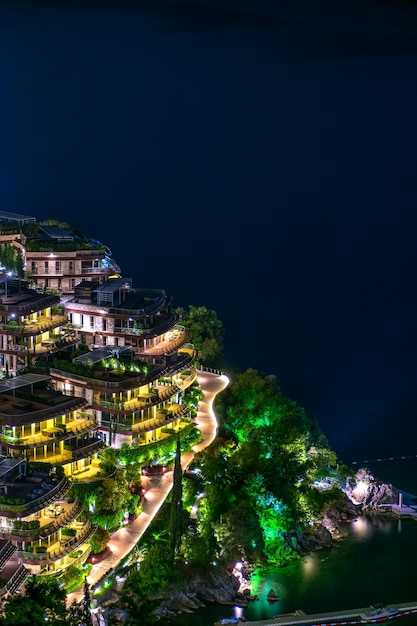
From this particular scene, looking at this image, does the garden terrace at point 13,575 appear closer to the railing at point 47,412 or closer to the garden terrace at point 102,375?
the railing at point 47,412

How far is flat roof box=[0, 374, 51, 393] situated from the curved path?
9.24ft

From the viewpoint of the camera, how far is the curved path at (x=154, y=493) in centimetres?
1552

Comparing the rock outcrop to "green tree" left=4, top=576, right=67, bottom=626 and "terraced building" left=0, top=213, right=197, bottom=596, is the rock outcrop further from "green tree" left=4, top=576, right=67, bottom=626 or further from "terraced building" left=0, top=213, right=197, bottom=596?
"green tree" left=4, top=576, right=67, bottom=626

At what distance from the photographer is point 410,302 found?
38.9 metres

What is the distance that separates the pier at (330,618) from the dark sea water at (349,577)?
0.20 metres

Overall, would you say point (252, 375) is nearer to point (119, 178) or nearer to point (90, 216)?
point (90, 216)

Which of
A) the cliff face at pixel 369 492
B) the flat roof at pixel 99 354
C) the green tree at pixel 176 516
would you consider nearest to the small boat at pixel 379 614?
the green tree at pixel 176 516

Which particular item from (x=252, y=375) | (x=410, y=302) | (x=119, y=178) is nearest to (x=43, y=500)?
(x=252, y=375)

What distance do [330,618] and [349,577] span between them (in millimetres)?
1712

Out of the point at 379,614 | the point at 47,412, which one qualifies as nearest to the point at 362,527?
the point at 379,614

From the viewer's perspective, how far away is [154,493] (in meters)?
18.1

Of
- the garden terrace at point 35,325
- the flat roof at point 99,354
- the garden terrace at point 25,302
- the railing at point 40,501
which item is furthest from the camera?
the garden terrace at point 25,302

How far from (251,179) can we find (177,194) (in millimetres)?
3687

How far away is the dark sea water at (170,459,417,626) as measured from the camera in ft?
53.2
